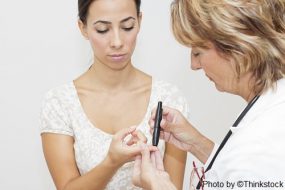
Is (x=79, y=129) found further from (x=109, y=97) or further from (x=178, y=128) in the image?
(x=178, y=128)

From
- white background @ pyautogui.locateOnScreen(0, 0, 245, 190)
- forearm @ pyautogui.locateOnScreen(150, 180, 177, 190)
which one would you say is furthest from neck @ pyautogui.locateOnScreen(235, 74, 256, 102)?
white background @ pyautogui.locateOnScreen(0, 0, 245, 190)

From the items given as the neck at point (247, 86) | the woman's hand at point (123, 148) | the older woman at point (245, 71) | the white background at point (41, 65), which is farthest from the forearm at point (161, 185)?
the white background at point (41, 65)

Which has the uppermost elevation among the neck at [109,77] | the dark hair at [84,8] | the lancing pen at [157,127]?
the dark hair at [84,8]

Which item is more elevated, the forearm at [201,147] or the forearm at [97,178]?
the forearm at [201,147]

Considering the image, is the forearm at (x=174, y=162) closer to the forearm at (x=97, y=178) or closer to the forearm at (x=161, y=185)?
the forearm at (x=97, y=178)

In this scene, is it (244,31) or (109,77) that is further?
(109,77)

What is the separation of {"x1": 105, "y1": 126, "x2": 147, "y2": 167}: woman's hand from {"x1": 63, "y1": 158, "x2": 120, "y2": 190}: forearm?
2 cm

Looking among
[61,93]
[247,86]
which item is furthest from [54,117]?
[247,86]

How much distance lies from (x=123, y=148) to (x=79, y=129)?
0.91ft

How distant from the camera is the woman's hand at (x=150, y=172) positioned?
0.89 meters

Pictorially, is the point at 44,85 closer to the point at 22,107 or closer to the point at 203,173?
the point at 22,107

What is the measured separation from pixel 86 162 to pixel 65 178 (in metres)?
0.07

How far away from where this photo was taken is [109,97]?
52.2 inches

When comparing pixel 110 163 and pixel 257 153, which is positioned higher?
pixel 257 153
